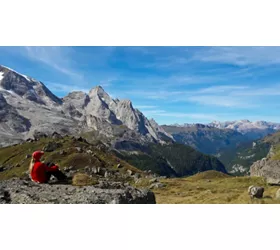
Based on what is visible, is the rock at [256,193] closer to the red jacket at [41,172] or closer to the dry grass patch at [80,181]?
the dry grass patch at [80,181]

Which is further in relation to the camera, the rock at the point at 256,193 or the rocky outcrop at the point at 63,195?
the rock at the point at 256,193

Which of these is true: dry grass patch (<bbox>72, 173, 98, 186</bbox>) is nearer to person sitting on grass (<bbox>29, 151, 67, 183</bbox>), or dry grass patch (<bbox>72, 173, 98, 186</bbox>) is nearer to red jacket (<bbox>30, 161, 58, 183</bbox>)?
person sitting on grass (<bbox>29, 151, 67, 183</bbox>)

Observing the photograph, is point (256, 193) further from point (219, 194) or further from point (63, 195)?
point (63, 195)

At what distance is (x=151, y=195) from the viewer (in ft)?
100

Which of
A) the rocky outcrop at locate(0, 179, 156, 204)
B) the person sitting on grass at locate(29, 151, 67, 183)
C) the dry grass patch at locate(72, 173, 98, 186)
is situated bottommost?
the rocky outcrop at locate(0, 179, 156, 204)

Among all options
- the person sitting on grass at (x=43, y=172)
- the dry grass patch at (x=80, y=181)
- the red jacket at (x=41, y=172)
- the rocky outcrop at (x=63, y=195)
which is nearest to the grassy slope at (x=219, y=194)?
the rocky outcrop at (x=63, y=195)

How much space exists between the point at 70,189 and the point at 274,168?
36629 mm

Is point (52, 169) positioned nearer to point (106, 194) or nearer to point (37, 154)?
point (37, 154)

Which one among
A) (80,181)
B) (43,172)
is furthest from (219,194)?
(43,172)

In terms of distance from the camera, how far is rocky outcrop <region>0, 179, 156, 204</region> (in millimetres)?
25188

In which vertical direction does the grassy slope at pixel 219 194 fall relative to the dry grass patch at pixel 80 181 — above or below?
below

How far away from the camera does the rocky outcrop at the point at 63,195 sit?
25.2 metres

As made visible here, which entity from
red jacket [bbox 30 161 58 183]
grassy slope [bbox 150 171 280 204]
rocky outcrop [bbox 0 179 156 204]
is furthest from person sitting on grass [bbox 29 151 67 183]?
grassy slope [bbox 150 171 280 204]

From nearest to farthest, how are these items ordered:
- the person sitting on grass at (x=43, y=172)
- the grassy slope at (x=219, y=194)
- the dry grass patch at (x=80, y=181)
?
the person sitting on grass at (x=43, y=172), the dry grass patch at (x=80, y=181), the grassy slope at (x=219, y=194)
